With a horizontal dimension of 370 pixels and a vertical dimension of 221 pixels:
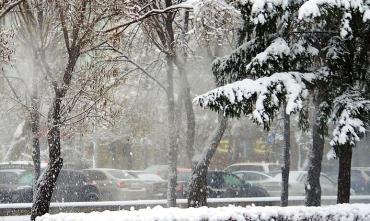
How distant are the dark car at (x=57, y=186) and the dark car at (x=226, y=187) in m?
3.49

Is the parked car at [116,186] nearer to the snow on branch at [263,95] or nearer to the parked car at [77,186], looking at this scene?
the parked car at [77,186]

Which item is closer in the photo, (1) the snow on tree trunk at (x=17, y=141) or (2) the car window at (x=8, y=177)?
(2) the car window at (x=8, y=177)

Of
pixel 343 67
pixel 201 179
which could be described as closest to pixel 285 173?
pixel 201 179

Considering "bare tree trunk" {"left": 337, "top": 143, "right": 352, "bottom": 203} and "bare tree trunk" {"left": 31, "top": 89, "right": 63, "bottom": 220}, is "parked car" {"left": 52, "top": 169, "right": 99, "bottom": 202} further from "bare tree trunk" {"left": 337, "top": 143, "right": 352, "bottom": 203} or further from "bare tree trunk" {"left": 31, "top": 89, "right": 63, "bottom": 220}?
"bare tree trunk" {"left": 337, "top": 143, "right": 352, "bottom": 203}

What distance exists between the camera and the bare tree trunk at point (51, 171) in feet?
37.2

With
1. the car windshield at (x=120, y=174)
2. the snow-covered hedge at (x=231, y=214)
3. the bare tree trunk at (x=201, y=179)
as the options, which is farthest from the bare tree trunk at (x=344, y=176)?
the car windshield at (x=120, y=174)

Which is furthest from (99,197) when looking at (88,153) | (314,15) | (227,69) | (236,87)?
(88,153)

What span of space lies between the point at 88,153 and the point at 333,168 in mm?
17712

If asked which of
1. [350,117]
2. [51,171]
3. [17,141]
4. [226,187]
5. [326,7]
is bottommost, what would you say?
[226,187]

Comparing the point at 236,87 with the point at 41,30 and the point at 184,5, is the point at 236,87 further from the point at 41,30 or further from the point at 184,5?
the point at 41,30

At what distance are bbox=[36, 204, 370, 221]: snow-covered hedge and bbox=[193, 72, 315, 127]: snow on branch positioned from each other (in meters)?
2.07

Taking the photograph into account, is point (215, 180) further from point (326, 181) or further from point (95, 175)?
point (326, 181)

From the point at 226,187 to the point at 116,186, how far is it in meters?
4.17

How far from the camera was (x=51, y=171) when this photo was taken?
11477 millimetres
